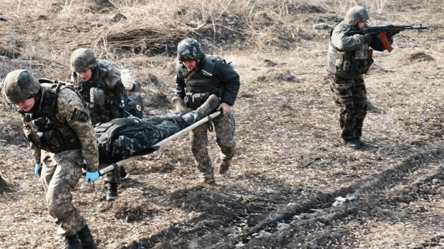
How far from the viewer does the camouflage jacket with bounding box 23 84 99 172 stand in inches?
185

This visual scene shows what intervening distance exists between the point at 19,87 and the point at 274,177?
333cm

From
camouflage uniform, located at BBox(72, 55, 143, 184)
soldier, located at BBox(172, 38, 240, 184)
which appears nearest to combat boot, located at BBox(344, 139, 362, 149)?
soldier, located at BBox(172, 38, 240, 184)

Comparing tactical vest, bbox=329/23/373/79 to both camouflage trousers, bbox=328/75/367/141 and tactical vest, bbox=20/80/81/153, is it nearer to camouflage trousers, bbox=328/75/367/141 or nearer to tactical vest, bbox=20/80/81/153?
camouflage trousers, bbox=328/75/367/141

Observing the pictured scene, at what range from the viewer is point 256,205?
6.21 metres

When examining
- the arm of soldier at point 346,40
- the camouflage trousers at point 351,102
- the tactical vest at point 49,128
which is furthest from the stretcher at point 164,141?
the camouflage trousers at point 351,102

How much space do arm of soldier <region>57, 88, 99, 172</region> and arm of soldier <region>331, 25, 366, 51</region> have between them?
144 inches

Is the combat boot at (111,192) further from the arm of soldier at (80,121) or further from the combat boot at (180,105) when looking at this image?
the arm of soldier at (80,121)

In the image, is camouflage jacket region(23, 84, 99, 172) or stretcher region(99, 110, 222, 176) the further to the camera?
stretcher region(99, 110, 222, 176)

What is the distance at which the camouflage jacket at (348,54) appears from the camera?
737cm

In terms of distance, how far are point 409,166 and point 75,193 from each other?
3838 mm

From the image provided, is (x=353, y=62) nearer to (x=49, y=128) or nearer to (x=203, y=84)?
A: (x=203, y=84)

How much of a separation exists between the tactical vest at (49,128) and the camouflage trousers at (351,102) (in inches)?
154

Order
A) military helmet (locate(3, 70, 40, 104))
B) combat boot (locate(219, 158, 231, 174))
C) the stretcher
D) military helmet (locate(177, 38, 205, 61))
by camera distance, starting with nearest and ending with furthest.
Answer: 1. military helmet (locate(3, 70, 40, 104))
2. the stretcher
3. military helmet (locate(177, 38, 205, 61))
4. combat boot (locate(219, 158, 231, 174))

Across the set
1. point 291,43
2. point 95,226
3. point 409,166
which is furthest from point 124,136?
point 291,43
